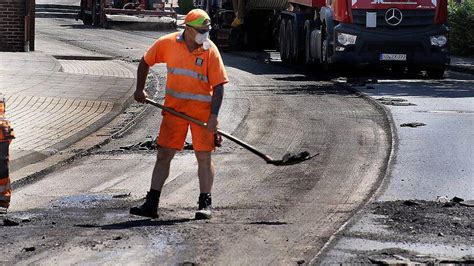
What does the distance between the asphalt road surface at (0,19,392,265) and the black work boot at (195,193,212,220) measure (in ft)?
0.29

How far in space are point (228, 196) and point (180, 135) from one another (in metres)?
1.25

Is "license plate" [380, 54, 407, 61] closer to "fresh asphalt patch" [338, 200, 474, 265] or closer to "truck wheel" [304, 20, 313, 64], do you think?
"truck wheel" [304, 20, 313, 64]

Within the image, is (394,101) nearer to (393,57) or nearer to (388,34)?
(393,57)

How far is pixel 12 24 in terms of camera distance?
3161 centimetres

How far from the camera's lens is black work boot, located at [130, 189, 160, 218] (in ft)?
35.0

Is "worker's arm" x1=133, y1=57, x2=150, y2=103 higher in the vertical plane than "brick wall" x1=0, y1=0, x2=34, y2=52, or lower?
higher

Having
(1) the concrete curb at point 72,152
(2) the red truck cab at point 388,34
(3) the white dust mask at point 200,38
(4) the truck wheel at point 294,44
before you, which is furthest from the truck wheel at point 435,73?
(3) the white dust mask at point 200,38

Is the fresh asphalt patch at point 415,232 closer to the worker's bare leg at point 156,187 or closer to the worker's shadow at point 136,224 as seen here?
the worker's shadow at point 136,224

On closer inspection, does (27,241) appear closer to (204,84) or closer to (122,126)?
(204,84)

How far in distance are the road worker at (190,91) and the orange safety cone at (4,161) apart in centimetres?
105

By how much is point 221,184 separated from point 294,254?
3.83 metres

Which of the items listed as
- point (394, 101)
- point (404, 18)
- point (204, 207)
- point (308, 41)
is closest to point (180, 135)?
point (204, 207)

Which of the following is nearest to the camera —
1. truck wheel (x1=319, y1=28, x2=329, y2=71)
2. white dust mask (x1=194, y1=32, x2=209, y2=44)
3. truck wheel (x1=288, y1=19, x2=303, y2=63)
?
white dust mask (x1=194, y1=32, x2=209, y2=44)

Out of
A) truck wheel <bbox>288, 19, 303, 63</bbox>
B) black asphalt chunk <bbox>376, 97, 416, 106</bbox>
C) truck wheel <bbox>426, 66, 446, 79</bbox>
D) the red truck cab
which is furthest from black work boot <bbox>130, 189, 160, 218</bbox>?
truck wheel <bbox>288, 19, 303, 63</bbox>
